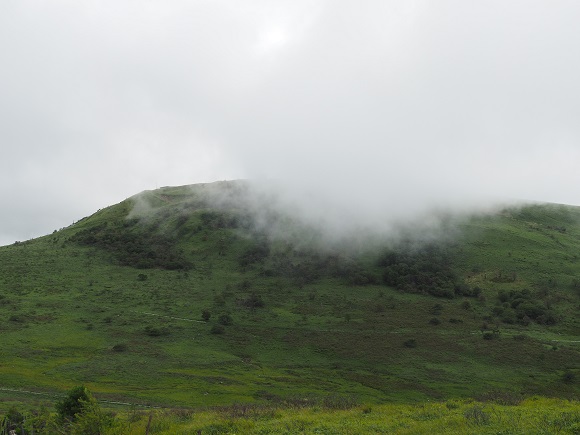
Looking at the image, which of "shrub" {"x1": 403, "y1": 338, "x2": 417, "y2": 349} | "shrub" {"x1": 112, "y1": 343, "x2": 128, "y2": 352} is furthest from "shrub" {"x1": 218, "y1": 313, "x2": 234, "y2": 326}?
"shrub" {"x1": 403, "y1": 338, "x2": 417, "y2": 349}

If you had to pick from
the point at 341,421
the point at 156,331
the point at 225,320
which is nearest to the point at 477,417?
the point at 341,421

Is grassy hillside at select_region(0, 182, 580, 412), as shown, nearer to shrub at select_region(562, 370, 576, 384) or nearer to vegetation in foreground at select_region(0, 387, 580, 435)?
shrub at select_region(562, 370, 576, 384)

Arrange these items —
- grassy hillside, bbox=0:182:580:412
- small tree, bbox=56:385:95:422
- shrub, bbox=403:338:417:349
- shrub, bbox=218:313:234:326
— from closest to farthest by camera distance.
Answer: small tree, bbox=56:385:95:422, grassy hillside, bbox=0:182:580:412, shrub, bbox=403:338:417:349, shrub, bbox=218:313:234:326

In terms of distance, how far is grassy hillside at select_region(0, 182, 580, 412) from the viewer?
59525 millimetres

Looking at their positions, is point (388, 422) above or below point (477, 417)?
below

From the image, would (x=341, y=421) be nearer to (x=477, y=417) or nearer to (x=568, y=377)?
(x=477, y=417)

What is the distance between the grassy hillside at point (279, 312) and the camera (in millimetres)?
59525

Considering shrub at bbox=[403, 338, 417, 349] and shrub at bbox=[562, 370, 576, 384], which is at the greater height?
shrub at bbox=[403, 338, 417, 349]

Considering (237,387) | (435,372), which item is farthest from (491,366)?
(237,387)

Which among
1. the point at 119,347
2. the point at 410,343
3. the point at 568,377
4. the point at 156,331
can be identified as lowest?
the point at 568,377

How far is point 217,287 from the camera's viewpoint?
11244 centimetres

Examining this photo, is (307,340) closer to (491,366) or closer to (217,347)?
(217,347)

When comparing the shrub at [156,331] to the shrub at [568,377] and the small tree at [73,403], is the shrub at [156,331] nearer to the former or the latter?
the small tree at [73,403]

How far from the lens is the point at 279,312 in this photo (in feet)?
319
